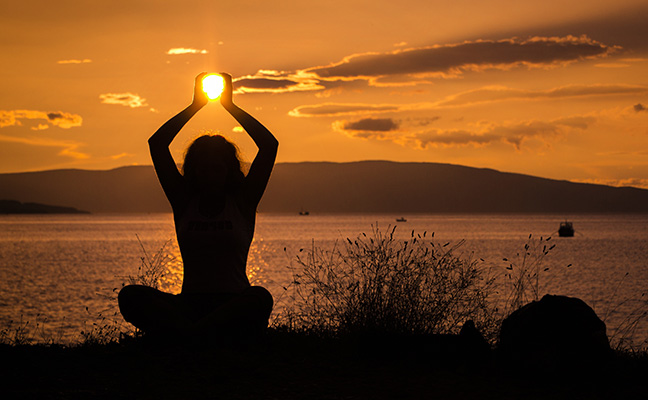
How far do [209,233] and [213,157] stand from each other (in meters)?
0.76

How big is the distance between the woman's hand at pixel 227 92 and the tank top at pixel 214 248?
990 mm

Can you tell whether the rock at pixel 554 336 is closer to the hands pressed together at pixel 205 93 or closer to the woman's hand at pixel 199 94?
the hands pressed together at pixel 205 93

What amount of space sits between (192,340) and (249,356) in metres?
0.56

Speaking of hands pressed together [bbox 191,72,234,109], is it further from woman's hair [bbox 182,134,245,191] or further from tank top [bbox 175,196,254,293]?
tank top [bbox 175,196,254,293]

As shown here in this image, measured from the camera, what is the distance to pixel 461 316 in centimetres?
827

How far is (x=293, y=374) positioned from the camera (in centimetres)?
580

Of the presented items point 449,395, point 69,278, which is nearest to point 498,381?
point 449,395

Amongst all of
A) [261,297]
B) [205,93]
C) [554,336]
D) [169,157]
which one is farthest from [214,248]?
[554,336]

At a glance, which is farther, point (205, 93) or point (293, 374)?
point (205, 93)

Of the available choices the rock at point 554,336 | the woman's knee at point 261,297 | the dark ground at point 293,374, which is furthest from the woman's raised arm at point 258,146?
the rock at point 554,336

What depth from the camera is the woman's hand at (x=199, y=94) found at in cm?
645

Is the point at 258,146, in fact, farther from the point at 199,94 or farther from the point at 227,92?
the point at 199,94

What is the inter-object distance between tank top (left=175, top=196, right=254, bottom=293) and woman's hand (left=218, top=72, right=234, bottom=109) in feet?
3.25

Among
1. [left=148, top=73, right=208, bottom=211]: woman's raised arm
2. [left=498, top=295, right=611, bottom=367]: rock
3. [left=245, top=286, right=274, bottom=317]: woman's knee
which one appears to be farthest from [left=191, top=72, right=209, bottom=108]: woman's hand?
[left=498, top=295, right=611, bottom=367]: rock
